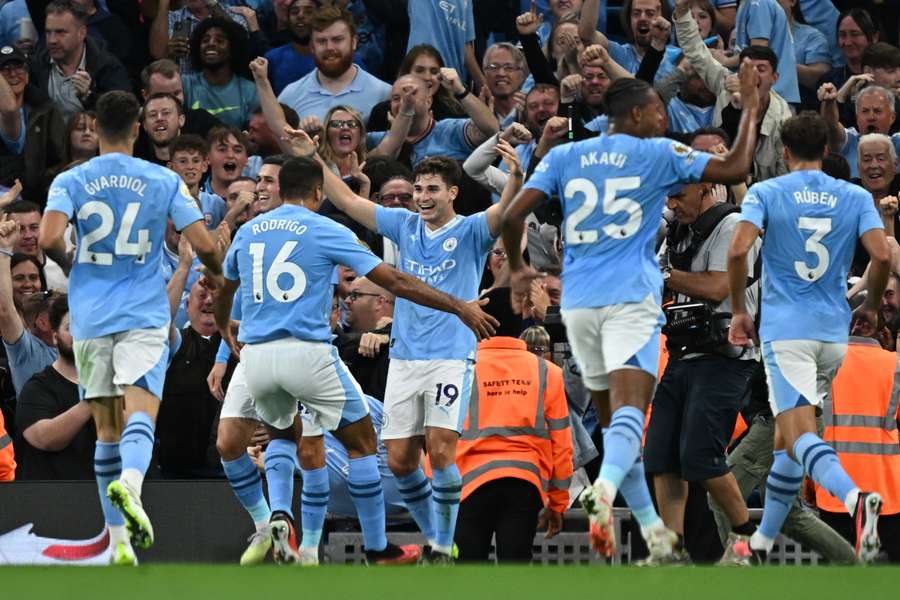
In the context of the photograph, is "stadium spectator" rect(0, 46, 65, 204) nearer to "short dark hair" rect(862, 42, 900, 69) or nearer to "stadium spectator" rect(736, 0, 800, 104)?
"stadium spectator" rect(736, 0, 800, 104)

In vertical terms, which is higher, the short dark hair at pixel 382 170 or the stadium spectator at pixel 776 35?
the stadium spectator at pixel 776 35

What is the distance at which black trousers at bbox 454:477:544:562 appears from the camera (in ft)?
33.8

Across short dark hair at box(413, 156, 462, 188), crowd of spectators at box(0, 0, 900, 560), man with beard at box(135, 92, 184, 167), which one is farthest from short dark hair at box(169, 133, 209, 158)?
short dark hair at box(413, 156, 462, 188)

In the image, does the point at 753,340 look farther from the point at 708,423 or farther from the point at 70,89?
the point at 70,89

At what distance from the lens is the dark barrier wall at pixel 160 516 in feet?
35.5

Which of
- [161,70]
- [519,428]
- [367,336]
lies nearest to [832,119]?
[367,336]

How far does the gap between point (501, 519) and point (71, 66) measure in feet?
23.0

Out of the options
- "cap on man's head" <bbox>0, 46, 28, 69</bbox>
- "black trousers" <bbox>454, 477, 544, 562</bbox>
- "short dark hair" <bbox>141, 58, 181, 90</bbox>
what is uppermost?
"cap on man's head" <bbox>0, 46, 28, 69</bbox>

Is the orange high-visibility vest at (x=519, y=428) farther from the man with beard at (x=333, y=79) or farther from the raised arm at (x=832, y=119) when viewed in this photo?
the man with beard at (x=333, y=79)

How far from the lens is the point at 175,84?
1502 cm

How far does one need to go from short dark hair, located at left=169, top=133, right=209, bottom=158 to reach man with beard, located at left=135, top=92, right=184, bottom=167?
1.67 feet

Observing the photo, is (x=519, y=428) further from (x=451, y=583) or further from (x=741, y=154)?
(x=451, y=583)

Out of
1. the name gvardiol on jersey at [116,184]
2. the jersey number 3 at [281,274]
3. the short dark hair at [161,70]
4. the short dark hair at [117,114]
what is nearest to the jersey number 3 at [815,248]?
the jersey number 3 at [281,274]

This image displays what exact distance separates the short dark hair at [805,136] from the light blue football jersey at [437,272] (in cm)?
203
